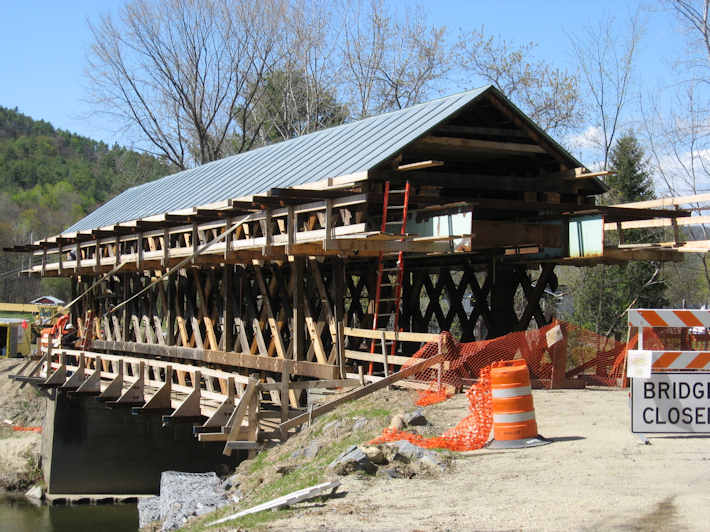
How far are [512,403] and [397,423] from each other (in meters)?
1.63

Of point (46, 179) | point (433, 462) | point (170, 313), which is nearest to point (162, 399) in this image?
point (170, 313)

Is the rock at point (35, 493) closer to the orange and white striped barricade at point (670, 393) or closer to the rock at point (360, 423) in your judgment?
the rock at point (360, 423)

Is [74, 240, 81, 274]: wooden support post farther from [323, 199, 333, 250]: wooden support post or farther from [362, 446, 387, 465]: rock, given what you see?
[362, 446, 387, 465]: rock

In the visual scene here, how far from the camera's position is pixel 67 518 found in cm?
2528

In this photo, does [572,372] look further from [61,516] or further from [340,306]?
[61,516]

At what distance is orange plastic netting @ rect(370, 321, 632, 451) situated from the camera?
37.3 feet

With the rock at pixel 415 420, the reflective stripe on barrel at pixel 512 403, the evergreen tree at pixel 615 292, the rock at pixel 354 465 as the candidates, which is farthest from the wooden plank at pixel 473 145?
the evergreen tree at pixel 615 292

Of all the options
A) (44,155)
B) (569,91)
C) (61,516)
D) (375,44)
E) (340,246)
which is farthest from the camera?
(44,155)

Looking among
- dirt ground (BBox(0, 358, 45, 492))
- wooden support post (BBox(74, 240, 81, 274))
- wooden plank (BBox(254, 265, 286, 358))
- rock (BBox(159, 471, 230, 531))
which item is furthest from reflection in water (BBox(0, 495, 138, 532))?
rock (BBox(159, 471, 230, 531))

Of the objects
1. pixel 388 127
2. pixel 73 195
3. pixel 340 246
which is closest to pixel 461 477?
pixel 340 246

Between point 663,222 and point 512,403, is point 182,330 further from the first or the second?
point 512,403

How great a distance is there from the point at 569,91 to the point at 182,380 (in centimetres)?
2390

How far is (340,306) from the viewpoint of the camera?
55.6 feet

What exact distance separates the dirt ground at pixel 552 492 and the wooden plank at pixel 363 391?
2.82 meters
